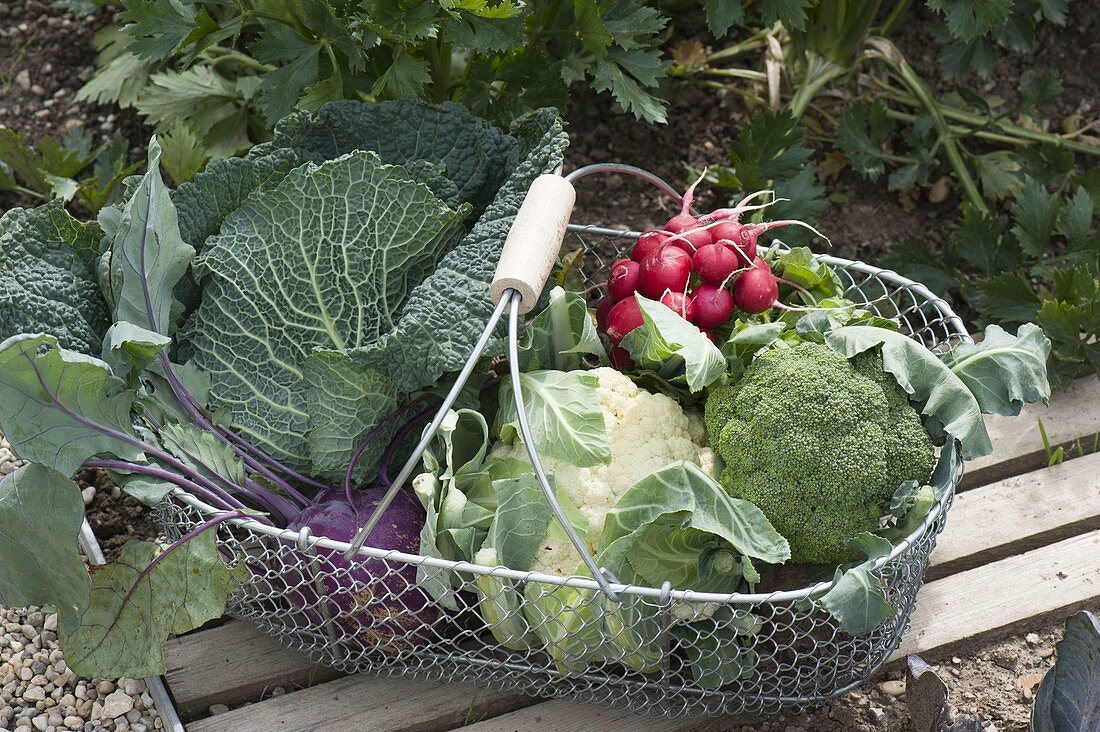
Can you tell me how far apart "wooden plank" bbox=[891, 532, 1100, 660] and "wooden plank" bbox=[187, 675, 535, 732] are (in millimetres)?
706

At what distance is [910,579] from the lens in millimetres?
1617

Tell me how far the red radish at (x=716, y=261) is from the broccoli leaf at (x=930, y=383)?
22cm

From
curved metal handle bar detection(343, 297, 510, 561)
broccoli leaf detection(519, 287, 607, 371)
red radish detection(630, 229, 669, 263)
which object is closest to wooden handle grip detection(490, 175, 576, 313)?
curved metal handle bar detection(343, 297, 510, 561)

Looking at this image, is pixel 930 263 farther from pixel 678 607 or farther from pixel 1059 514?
pixel 678 607

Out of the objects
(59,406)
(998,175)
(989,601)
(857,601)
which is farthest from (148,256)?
(998,175)

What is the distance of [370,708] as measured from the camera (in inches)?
68.1

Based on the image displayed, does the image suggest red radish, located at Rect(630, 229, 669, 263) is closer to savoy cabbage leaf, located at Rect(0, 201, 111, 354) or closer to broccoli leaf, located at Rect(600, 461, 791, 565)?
broccoli leaf, located at Rect(600, 461, 791, 565)

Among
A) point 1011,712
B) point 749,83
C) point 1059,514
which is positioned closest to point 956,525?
point 1059,514

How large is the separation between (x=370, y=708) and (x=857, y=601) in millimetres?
801

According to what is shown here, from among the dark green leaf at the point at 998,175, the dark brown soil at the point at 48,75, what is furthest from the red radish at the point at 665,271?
the dark brown soil at the point at 48,75

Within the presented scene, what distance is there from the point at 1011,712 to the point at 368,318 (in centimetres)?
124

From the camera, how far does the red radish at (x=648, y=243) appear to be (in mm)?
1856

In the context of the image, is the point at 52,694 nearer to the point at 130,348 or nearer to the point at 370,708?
the point at 370,708

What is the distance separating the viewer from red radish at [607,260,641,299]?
1.85m
